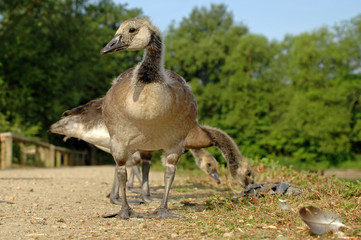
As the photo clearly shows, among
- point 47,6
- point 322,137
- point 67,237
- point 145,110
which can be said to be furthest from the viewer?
point 47,6

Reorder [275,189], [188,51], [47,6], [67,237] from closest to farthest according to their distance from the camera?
[67,237] → [275,189] → [47,6] → [188,51]

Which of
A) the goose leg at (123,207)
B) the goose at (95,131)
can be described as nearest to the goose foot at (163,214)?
the goose leg at (123,207)

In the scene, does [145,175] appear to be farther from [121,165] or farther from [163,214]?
[163,214]

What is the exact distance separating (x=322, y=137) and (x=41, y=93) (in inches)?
637

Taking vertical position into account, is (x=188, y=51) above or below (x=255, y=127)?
above

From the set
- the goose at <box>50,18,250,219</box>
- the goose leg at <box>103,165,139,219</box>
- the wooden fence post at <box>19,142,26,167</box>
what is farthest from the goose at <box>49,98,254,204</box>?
the wooden fence post at <box>19,142,26,167</box>

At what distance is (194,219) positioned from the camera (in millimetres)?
5250

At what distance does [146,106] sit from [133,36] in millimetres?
873

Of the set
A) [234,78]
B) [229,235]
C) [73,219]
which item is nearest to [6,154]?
[73,219]

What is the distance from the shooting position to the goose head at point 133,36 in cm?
509

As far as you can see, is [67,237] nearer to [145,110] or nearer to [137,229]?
[137,229]

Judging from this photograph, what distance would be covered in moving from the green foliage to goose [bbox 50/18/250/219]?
13507mm

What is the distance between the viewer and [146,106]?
5.01 m

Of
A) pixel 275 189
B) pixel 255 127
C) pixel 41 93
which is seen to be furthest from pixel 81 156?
pixel 275 189
